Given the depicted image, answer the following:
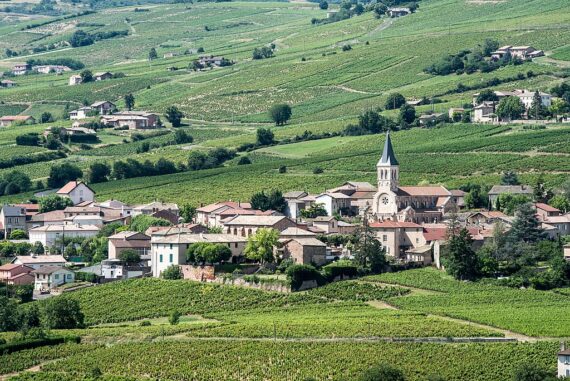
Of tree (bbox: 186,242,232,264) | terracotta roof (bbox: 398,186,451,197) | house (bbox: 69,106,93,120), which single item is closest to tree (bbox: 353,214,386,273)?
tree (bbox: 186,242,232,264)

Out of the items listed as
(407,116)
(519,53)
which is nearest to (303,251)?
(407,116)

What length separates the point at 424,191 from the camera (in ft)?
354

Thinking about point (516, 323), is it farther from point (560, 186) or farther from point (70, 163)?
point (70, 163)

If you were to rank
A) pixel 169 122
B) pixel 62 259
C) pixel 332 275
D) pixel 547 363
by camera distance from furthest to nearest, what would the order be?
pixel 169 122 < pixel 62 259 < pixel 332 275 < pixel 547 363

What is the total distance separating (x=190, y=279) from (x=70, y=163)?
153 ft

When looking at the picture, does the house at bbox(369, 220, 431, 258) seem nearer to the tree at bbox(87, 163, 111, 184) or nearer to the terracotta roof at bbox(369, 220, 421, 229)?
the terracotta roof at bbox(369, 220, 421, 229)

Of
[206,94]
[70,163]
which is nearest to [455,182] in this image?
[70,163]

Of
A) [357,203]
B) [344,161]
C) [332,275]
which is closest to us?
[332,275]

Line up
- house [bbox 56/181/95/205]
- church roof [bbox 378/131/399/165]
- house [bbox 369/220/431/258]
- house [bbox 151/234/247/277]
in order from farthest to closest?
house [bbox 56/181/95/205]
church roof [bbox 378/131/399/165]
house [bbox 369/220/431/258]
house [bbox 151/234/247/277]

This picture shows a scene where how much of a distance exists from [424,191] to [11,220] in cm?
2747

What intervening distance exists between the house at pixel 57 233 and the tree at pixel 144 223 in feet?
10.2

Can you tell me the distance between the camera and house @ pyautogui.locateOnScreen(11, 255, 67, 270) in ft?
327

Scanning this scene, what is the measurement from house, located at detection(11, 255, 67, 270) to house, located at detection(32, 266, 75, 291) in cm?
246

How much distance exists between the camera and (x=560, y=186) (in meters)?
110
